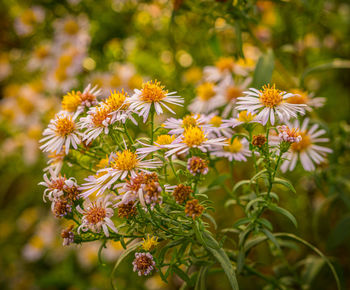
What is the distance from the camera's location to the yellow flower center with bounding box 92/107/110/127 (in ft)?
2.68

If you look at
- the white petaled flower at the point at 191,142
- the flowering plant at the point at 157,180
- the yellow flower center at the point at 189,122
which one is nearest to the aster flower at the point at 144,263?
the flowering plant at the point at 157,180

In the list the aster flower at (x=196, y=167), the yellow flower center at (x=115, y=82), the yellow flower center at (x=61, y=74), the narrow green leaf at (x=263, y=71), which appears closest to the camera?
the aster flower at (x=196, y=167)

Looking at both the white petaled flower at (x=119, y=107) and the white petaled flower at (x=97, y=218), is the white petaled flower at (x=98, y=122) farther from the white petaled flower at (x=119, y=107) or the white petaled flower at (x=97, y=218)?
the white petaled flower at (x=97, y=218)

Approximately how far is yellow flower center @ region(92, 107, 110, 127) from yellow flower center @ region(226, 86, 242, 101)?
713 millimetres

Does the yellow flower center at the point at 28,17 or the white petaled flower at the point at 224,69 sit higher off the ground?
the yellow flower center at the point at 28,17

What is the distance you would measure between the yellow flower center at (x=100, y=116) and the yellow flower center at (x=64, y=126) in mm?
116

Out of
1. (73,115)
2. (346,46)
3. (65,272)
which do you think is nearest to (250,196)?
(73,115)

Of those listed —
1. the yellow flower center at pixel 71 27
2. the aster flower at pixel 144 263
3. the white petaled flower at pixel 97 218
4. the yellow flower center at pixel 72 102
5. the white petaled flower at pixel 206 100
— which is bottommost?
the aster flower at pixel 144 263

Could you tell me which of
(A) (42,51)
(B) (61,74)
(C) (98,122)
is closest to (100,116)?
(C) (98,122)

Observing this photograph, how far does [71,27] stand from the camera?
2104 mm

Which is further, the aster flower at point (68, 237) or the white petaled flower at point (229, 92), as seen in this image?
the white petaled flower at point (229, 92)

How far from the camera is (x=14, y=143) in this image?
93.8 inches

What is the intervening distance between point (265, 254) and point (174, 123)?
109 cm

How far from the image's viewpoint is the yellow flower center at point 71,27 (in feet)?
6.89
